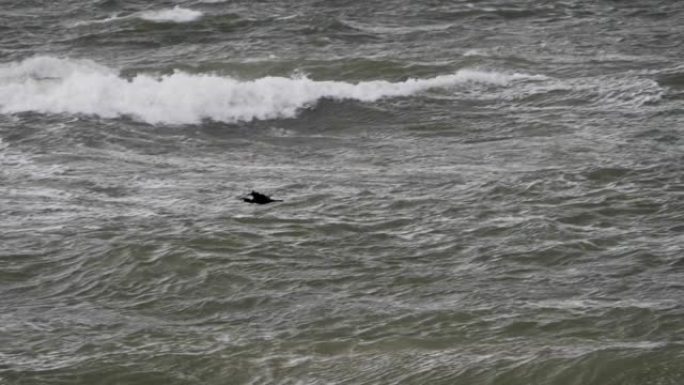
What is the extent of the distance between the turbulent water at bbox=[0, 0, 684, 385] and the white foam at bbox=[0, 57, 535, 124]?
0.15 feet

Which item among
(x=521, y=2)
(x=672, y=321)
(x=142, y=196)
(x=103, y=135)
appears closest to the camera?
(x=672, y=321)

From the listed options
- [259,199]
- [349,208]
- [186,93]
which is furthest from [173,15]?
[349,208]

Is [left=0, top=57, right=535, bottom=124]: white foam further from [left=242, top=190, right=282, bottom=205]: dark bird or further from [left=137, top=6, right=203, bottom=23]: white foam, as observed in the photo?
[left=137, top=6, right=203, bottom=23]: white foam

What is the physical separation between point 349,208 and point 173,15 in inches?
426

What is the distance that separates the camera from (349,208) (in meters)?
10.6

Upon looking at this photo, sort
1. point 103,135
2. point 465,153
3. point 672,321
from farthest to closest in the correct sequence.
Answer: point 103,135 < point 465,153 < point 672,321

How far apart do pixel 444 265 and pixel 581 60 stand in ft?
25.1

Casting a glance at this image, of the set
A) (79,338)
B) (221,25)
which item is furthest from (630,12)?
(79,338)

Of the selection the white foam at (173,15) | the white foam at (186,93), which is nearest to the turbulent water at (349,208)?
the white foam at (186,93)

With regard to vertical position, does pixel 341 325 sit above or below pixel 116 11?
below

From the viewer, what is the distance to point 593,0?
2056 cm

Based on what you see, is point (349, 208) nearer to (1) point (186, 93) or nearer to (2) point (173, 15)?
(1) point (186, 93)

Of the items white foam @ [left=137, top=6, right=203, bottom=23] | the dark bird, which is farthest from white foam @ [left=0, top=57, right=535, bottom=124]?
white foam @ [left=137, top=6, right=203, bottom=23]

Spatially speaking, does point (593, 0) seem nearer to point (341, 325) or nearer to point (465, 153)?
point (465, 153)
